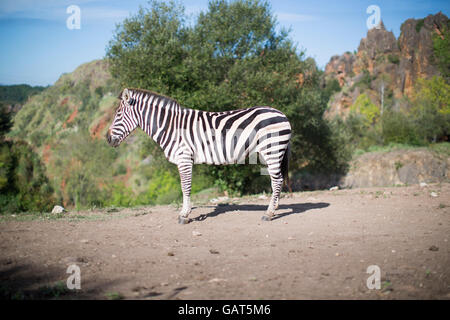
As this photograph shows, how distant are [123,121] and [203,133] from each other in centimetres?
197

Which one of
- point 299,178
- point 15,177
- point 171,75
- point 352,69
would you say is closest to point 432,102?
point 299,178

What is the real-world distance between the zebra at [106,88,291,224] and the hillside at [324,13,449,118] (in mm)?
61341

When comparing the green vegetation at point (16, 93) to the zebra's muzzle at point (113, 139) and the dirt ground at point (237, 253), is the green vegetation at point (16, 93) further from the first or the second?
the dirt ground at point (237, 253)

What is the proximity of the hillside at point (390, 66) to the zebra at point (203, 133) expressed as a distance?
6134cm

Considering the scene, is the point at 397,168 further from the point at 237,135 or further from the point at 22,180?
the point at 22,180

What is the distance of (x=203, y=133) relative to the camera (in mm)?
8062

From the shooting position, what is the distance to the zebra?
7.87 meters

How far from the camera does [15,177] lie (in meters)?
30.8

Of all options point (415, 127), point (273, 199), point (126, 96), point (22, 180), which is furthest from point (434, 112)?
point (22, 180)

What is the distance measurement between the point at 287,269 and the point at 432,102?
37285 millimetres

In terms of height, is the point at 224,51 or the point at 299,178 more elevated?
the point at 224,51

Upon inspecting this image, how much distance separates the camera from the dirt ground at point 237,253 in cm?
390

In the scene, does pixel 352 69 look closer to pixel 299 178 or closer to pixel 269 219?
pixel 299 178

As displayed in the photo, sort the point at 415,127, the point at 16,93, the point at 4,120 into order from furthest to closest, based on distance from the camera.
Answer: the point at 16,93
the point at 4,120
the point at 415,127
